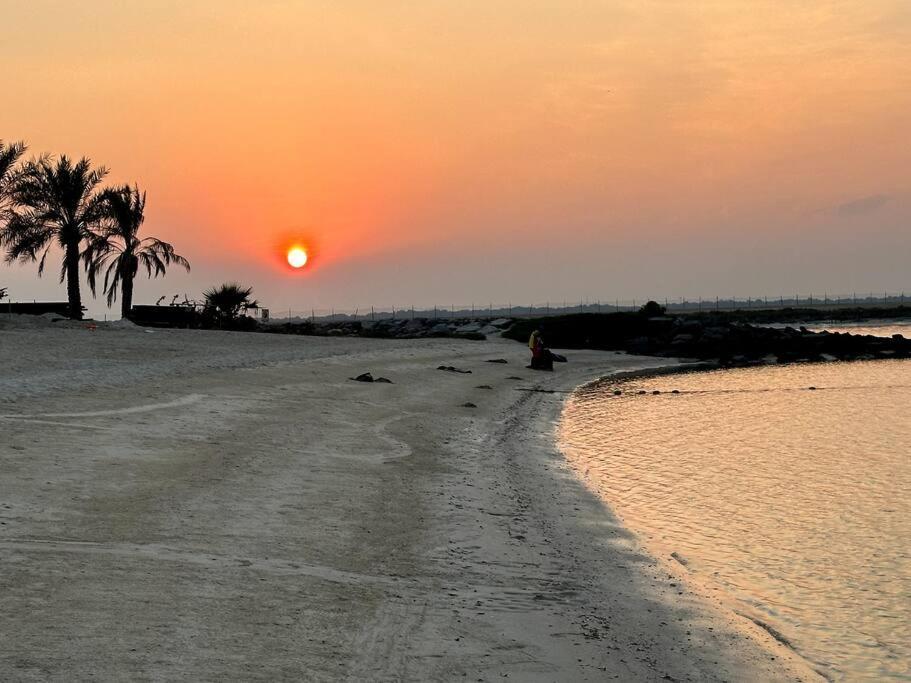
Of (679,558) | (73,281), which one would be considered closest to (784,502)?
(679,558)

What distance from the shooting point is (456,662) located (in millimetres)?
6395

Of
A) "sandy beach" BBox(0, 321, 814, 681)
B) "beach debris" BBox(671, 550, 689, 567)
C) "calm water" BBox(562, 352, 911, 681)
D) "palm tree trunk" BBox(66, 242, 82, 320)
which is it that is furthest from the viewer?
"palm tree trunk" BBox(66, 242, 82, 320)

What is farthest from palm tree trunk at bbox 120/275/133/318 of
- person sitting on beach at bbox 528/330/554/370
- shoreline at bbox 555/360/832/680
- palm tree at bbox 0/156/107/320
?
shoreline at bbox 555/360/832/680

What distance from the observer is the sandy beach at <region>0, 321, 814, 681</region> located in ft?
20.7

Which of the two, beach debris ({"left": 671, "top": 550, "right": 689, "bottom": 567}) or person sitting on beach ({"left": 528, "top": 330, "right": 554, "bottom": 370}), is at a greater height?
person sitting on beach ({"left": 528, "top": 330, "right": 554, "bottom": 370})

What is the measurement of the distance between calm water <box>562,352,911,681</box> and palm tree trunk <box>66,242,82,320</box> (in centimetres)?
3196

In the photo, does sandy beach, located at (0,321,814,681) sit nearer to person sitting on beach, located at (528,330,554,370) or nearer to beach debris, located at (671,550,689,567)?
beach debris, located at (671,550,689,567)

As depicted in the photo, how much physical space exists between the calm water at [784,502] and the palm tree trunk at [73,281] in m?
32.0

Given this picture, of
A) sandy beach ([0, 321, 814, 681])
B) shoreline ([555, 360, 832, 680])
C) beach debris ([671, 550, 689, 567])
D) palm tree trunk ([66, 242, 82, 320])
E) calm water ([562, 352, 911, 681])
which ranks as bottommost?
calm water ([562, 352, 911, 681])

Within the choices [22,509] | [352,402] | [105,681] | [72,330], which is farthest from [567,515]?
[72,330]

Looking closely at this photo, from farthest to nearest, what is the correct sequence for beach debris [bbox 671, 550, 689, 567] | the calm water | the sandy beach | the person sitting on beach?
the person sitting on beach < beach debris [bbox 671, 550, 689, 567] < the calm water < the sandy beach

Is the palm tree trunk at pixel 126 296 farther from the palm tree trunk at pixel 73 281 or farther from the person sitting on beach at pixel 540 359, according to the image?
the person sitting on beach at pixel 540 359

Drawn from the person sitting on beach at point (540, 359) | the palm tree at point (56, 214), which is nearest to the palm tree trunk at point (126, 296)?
the palm tree at point (56, 214)

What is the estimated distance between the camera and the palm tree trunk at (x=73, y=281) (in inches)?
1972
